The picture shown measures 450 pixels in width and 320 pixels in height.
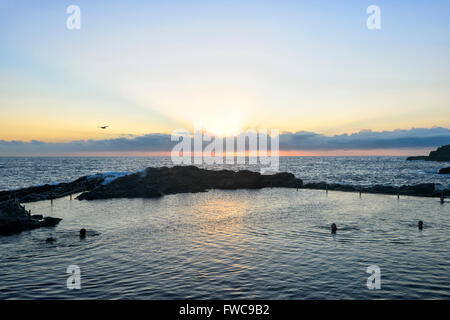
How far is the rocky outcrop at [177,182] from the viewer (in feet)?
187

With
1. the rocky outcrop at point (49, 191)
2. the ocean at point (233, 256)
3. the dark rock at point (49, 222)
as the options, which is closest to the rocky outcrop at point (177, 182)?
the rocky outcrop at point (49, 191)

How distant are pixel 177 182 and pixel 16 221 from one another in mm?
40759

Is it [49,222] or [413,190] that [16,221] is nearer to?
[49,222]

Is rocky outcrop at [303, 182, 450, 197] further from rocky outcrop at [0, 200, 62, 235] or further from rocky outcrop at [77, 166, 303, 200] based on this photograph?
rocky outcrop at [0, 200, 62, 235]

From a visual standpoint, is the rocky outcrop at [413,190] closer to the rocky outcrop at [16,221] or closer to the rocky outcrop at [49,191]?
the rocky outcrop at [16,221]

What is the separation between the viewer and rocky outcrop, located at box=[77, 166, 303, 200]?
5706cm

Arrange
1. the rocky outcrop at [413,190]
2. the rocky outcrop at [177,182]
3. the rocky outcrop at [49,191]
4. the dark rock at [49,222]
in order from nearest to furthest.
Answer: the dark rock at [49,222] → the rocky outcrop at [49,191] → the rocky outcrop at [413,190] → the rocky outcrop at [177,182]

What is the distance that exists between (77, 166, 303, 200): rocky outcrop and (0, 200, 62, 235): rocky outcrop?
67.1ft

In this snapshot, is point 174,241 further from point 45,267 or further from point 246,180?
point 246,180

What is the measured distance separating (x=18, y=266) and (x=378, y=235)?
2812cm

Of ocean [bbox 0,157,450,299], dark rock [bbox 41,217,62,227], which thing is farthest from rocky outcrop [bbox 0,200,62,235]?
ocean [bbox 0,157,450,299]

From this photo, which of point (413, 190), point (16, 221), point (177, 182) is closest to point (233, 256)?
point (16, 221)

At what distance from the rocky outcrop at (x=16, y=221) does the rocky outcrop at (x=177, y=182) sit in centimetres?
2044

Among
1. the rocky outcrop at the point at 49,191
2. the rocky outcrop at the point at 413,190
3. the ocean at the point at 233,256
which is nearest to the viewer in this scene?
the ocean at the point at 233,256
